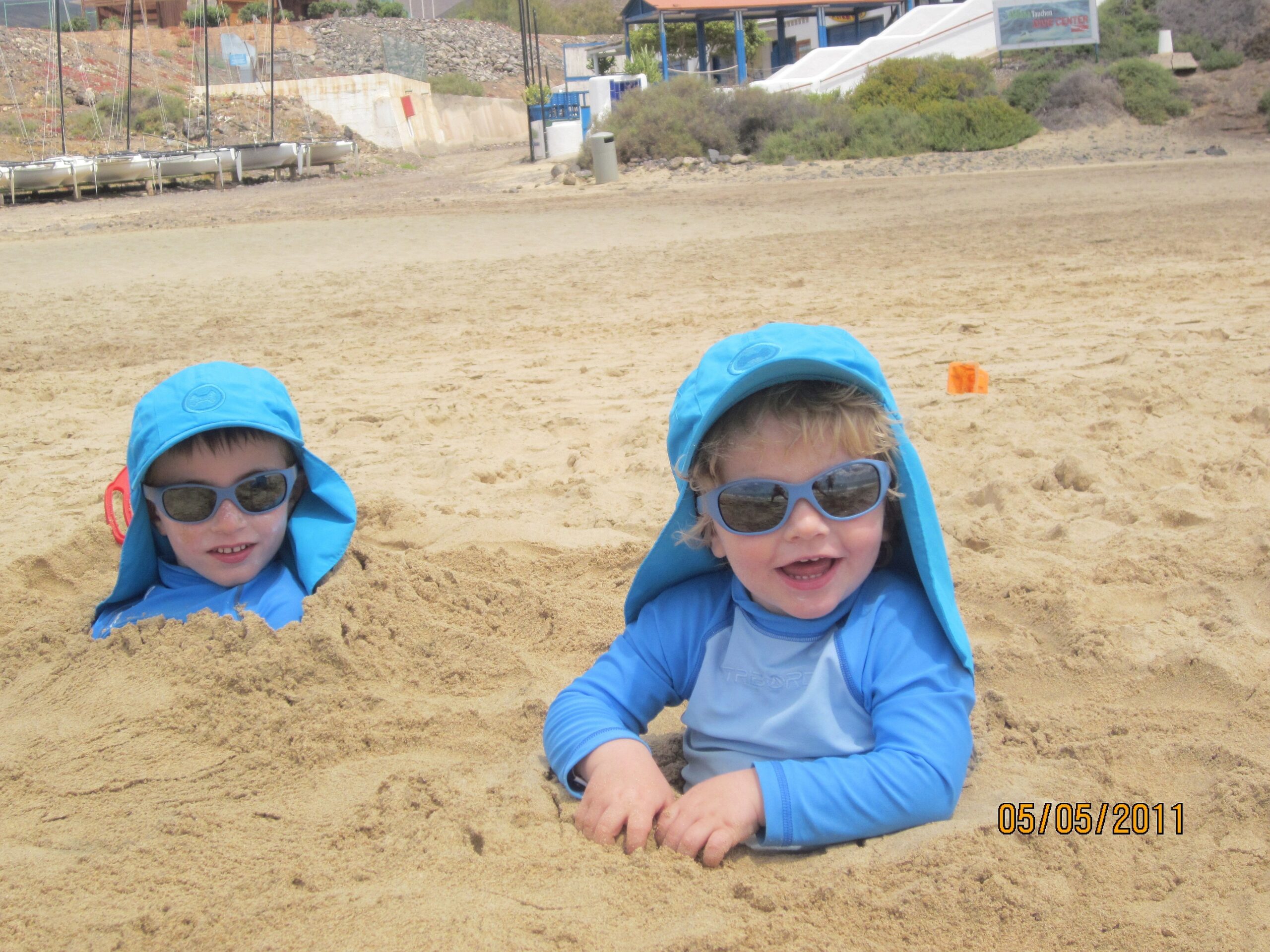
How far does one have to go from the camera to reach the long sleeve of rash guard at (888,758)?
1836 millimetres

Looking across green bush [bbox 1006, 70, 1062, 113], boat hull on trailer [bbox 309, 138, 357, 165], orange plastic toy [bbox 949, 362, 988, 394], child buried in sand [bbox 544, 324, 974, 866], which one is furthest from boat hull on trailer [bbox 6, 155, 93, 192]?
child buried in sand [bbox 544, 324, 974, 866]

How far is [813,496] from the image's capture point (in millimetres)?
1893

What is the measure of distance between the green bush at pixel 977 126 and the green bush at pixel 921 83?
136 centimetres

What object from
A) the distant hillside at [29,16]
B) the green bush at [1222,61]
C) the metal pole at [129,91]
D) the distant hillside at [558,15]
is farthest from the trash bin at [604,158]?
the distant hillside at [558,15]

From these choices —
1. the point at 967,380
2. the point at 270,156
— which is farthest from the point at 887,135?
the point at 967,380

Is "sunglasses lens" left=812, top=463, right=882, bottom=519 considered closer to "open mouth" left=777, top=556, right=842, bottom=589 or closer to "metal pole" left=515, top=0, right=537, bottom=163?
"open mouth" left=777, top=556, right=842, bottom=589

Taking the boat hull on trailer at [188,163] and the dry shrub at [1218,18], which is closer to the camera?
the boat hull on trailer at [188,163]

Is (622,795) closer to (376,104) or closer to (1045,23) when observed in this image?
(1045,23)

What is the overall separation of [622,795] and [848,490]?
689 mm

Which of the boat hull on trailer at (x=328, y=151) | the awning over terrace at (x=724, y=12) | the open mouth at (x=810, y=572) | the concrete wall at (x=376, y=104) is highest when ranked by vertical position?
the awning over terrace at (x=724, y=12)

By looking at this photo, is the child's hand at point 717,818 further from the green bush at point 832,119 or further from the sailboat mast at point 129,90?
the sailboat mast at point 129,90

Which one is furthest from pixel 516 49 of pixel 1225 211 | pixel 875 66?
pixel 1225 211

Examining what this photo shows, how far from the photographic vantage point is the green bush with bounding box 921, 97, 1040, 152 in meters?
22.2
